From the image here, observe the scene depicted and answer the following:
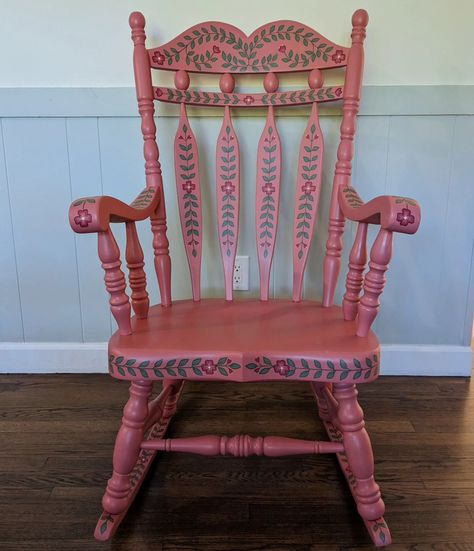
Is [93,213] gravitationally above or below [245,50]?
below

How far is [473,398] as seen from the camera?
129 cm

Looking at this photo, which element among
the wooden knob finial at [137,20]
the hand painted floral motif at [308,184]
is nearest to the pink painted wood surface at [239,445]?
the hand painted floral motif at [308,184]

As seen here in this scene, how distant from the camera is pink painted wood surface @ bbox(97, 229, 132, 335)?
0.74 m

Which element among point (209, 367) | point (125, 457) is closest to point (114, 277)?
Answer: point (209, 367)

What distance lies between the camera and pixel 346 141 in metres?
1.02

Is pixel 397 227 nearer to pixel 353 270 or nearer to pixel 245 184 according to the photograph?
pixel 353 270

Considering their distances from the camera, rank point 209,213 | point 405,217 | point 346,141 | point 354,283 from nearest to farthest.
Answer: point 405,217, point 354,283, point 346,141, point 209,213

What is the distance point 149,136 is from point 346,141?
0.44 meters

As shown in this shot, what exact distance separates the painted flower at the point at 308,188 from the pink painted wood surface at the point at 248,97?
7.4 inches

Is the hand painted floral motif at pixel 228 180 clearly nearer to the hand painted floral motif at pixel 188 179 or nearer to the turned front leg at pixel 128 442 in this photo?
the hand painted floral motif at pixel 188 179

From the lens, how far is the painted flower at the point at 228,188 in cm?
108

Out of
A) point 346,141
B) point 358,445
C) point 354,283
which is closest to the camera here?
point 358,445

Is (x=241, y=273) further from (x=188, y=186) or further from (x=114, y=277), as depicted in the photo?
(x=114, y=277)

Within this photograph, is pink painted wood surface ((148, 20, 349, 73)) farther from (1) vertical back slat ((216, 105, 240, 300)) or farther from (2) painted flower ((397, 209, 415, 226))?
(2) painted flower ((397, 209, 415, 226))
